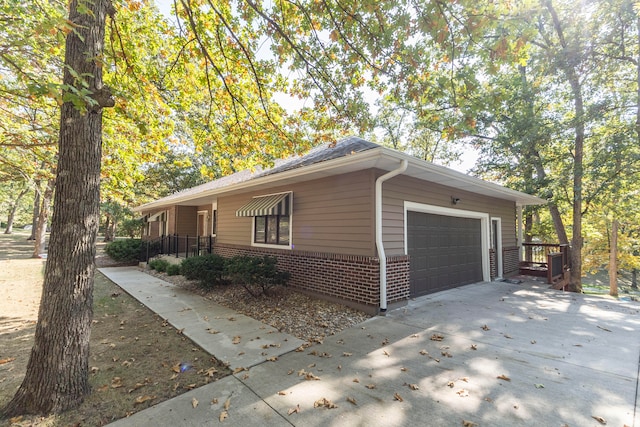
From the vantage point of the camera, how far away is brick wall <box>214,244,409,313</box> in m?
5.81

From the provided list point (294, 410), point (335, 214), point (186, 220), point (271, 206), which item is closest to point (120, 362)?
point (294, 410)

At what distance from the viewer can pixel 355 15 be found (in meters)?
4.21

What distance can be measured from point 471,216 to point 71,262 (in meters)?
9.70

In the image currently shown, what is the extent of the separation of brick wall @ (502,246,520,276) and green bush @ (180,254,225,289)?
33.1 ft

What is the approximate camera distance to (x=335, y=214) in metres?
6.57

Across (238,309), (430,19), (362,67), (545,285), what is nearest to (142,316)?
(238,309)

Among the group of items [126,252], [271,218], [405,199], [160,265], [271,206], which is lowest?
[160,265]

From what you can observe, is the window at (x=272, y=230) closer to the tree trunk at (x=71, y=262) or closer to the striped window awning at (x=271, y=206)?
the striped window awning at (x=271, y=206)

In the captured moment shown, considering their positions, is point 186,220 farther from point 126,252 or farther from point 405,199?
point 405,199

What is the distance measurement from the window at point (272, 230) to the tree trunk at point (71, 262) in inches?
210

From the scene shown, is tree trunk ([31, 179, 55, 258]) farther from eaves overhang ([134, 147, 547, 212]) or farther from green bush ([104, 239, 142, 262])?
eaves overhang ([134, 147, 547, 212])

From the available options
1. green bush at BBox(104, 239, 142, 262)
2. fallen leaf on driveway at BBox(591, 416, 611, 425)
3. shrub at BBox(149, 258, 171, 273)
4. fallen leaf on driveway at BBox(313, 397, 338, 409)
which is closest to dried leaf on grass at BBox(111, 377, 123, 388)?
fallen leaf on driveway at BBox(313, 397, 338, 409)

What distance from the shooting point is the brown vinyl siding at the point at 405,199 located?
6160 mm

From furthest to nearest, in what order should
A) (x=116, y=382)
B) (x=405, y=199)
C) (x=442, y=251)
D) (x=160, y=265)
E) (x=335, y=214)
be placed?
(x=160, y=265)
(x=442, y=251)
(x=405, y=199)
(x=335, y=214)
(x=116, y=382)
